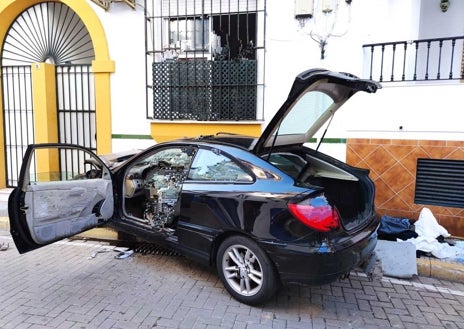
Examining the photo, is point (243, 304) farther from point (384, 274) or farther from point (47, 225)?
point (47, 225)

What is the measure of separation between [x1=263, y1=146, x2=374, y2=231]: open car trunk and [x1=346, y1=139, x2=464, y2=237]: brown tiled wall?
1.72 meters

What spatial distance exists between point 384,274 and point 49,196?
12.5ft

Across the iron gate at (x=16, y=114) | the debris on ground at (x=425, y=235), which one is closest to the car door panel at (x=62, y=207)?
the debris on ground at (x=425, y=235)

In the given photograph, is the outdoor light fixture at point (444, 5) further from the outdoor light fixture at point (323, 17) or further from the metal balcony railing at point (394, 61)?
the outdoor light fixture at point (323, 17)

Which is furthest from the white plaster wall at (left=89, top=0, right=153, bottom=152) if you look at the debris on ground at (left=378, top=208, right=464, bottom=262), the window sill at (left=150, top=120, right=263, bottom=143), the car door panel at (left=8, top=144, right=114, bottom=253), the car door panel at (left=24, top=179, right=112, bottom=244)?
the debris on ground at (left=378, top=208, right=464, bottom=262)

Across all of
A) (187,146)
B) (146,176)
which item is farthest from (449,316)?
(146,176)

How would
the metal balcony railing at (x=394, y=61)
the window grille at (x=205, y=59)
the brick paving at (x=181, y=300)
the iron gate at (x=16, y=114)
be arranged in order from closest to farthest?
the brick paving at (x=181, y=300) < the metal balcony railing at (x=394, y=61) < the window grille at (x=205, y=59) < the iron gate at (x=16, y=114)

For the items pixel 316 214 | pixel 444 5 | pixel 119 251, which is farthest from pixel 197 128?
pixel 444 5

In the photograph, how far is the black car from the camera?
123 inches

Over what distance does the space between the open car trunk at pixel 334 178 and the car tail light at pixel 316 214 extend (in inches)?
23.5

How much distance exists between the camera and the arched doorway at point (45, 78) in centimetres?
746

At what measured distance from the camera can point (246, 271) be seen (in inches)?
135

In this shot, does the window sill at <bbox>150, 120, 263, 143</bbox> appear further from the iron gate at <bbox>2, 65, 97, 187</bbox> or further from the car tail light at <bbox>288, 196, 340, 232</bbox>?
the car tail light at <bbox>288, 196, 340, 232</bbox>

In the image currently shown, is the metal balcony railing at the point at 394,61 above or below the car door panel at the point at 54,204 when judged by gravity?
above
